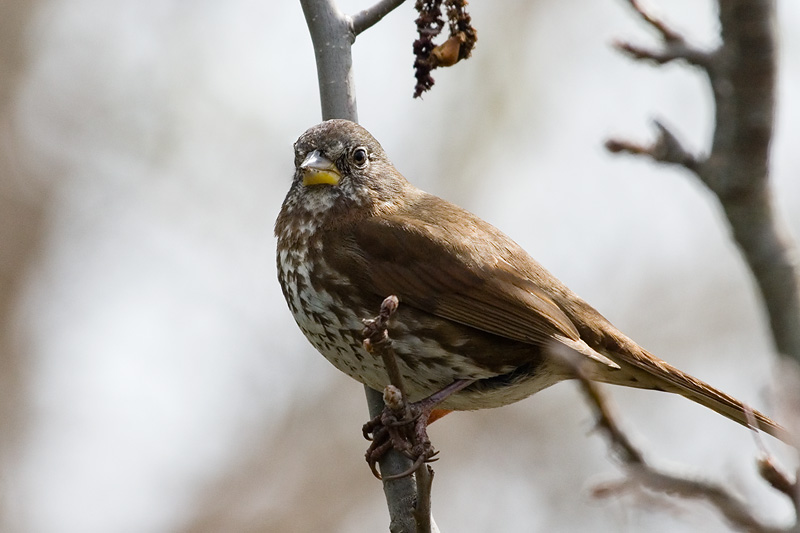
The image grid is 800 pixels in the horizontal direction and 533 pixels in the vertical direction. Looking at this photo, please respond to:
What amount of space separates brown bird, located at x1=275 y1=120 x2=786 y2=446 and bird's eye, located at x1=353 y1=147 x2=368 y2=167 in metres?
0.06

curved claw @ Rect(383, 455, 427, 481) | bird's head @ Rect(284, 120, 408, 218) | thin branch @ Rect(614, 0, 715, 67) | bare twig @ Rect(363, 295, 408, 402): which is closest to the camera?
thin branch @ Rect(614, 0, 715, 67)

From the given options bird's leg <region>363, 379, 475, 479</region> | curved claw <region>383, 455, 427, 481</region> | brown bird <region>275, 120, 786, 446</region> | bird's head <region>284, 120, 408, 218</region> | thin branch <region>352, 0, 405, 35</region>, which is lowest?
curved claw <region>383, 455, 427, 481</region>

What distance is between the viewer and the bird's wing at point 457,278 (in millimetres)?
4188

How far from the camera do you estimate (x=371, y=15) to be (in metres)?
4.18

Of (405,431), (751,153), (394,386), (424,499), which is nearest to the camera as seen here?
(751,153)

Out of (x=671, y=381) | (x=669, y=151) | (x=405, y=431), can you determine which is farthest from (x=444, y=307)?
(x=669, y=151)

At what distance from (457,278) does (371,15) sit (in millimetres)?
1140

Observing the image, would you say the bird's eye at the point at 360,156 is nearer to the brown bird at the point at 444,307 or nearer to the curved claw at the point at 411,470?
the brown bird at the point at 444,307

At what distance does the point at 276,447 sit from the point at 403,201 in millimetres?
5708

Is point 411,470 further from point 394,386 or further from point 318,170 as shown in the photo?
point 318,170

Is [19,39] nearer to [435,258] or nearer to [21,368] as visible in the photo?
[21,368]

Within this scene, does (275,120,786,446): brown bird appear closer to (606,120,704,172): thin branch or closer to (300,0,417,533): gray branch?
(300,0,417,533): gray branch

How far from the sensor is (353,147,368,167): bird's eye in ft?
15.2

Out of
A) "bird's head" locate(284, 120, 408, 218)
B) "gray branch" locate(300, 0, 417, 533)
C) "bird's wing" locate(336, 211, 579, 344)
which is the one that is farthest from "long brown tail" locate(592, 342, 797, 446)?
"bird's head" locate(284, 120, 408, 218)
